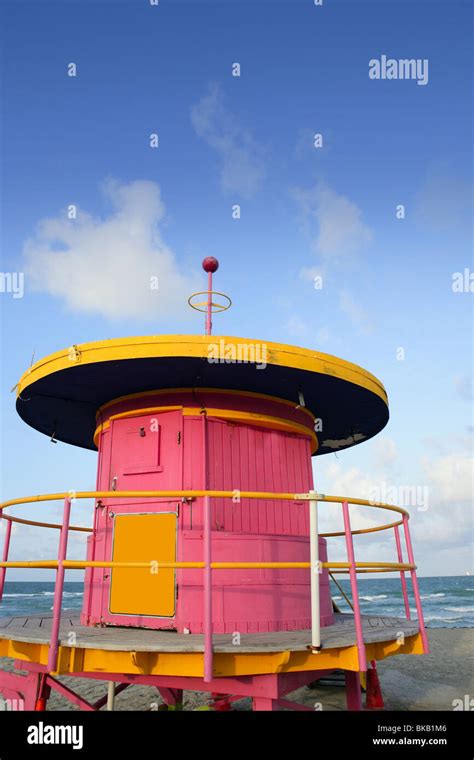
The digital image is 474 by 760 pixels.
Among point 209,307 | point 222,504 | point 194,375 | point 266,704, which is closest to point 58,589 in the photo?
point 266,704

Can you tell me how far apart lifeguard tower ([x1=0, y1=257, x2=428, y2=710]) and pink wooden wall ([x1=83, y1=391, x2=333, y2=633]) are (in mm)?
15

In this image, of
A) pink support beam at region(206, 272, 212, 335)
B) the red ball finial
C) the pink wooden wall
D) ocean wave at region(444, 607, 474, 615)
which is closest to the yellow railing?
the pink wooden wall

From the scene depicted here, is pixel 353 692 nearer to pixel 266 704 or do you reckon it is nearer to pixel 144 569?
pixel 266 704

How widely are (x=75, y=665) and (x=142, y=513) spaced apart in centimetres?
185

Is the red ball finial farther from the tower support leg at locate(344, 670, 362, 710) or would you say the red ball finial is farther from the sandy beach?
the sandy beach

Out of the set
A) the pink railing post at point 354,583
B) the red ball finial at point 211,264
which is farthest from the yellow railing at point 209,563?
the red ball finial at point 211,264

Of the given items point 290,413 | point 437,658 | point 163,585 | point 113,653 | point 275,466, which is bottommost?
point 437,658

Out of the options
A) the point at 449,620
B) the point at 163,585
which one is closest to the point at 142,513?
the point at 163,585

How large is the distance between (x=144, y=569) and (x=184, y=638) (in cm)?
115

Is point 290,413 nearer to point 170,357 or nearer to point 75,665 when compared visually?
point 170,357

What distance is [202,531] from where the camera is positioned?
5922mm

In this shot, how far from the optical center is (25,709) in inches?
217
